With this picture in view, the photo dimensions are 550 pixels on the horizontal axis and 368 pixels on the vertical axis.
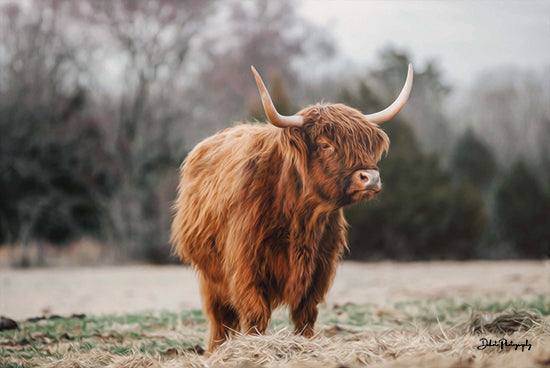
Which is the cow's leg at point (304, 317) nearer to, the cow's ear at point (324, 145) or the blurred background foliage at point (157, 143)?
the cow's ear at point (324, 145)

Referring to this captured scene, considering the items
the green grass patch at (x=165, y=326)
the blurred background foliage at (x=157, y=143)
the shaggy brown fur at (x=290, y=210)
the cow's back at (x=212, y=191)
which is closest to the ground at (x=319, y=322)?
the green grass patch at (x=165, y=326)

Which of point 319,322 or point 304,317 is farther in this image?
point 319,322

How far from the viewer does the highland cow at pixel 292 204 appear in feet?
11.4

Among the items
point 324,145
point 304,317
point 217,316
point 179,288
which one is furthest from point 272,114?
point 179,288

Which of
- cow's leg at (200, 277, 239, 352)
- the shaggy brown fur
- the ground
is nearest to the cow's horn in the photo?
the shaggy brown fur

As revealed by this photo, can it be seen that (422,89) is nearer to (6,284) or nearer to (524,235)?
(524,235)

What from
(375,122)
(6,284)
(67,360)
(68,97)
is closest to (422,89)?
(68,97)

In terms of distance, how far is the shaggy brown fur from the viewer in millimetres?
3516

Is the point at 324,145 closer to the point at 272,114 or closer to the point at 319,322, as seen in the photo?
the point at 272,114

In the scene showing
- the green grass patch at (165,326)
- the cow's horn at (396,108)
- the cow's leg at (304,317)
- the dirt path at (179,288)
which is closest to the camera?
the cow's leg at (304,317)

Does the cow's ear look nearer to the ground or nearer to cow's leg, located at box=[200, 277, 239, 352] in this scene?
the ground

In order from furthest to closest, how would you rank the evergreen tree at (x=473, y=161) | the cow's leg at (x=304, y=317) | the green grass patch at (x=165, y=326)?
1. the evergreen tree at (x=473, y=161)
2. the green grass patch at (x=165, y=326)
3. the cow's leg at (x=304, y=317)

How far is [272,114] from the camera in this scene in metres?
3.40

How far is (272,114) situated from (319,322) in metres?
2.76
